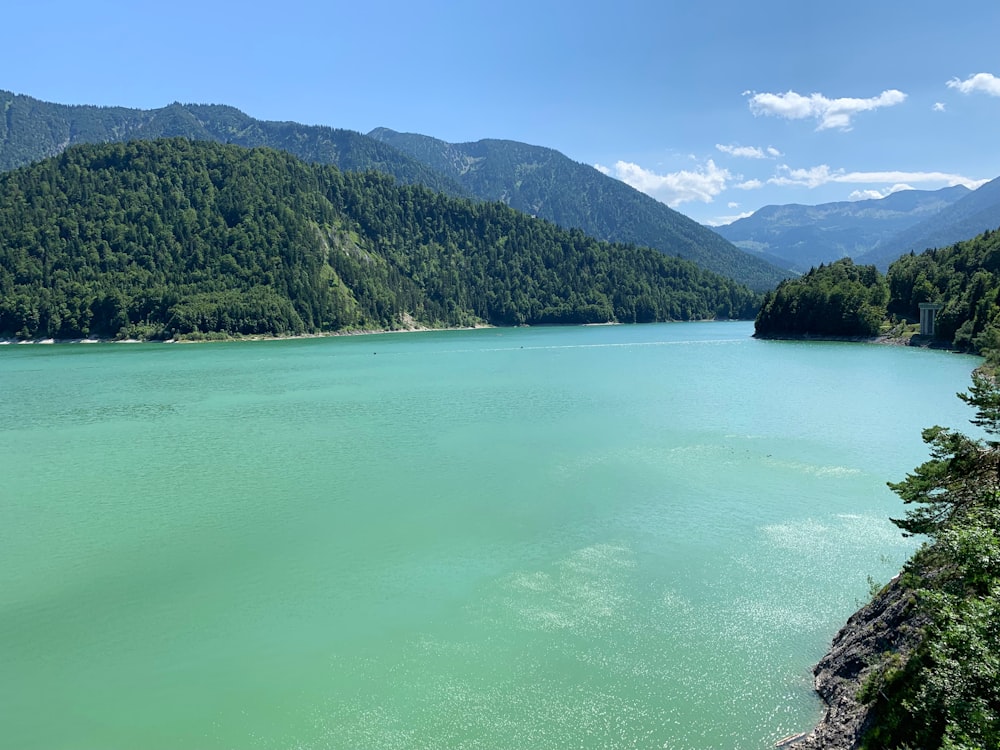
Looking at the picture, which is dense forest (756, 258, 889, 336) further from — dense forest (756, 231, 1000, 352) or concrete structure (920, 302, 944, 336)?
concrete structure (920, 302, 944, 336)

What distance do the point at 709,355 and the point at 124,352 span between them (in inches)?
4218

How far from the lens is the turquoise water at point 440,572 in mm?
14141

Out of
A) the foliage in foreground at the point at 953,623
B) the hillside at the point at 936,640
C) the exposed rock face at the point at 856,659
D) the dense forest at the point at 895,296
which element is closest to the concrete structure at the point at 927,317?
the dense forest at the point at 895,296

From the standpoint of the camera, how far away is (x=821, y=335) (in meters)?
128

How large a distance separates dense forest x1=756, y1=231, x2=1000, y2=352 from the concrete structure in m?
2.07

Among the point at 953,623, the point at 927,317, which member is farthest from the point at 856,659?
the point at 927,317

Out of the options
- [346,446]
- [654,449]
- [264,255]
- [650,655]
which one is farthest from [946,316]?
[264,255]

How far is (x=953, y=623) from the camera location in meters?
8.73

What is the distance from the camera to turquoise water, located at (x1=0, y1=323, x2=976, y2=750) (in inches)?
557

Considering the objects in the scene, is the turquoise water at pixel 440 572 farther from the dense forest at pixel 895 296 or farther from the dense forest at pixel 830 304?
the dense forest at pixel 830 304

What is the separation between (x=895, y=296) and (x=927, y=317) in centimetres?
2201

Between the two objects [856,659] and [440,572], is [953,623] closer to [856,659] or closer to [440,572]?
[856,659]

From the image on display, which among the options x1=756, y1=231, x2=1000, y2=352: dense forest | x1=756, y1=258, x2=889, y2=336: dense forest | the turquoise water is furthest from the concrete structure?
the turquoise water

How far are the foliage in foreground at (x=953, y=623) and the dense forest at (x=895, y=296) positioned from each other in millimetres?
91865
